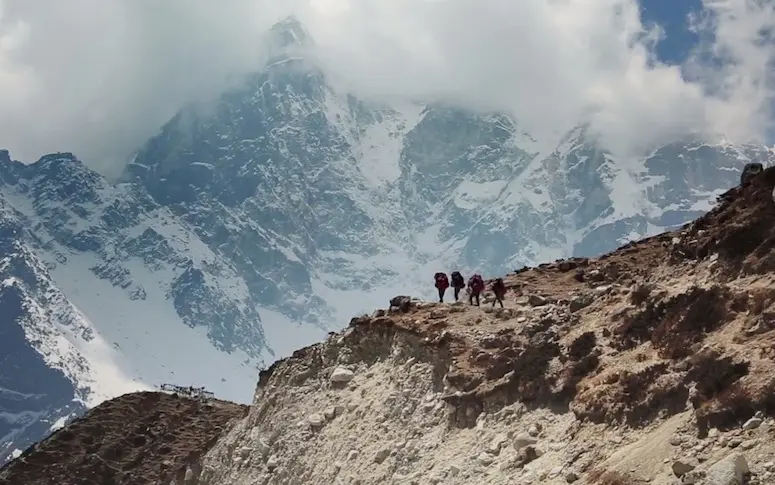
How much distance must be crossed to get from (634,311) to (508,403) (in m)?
3.44

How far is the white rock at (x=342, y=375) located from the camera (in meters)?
30.6

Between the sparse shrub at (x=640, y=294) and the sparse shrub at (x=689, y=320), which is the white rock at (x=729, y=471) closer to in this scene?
the sparse shrub at (x=689, y=320)

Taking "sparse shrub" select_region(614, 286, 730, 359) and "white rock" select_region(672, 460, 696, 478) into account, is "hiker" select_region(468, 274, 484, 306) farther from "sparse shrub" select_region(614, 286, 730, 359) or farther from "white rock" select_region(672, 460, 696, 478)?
"white rock" select_region(672, 460, 696, 478)

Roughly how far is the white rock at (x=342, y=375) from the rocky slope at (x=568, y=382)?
1.4 inches

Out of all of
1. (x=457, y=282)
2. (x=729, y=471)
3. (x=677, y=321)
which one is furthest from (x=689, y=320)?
(x=457, y=282)

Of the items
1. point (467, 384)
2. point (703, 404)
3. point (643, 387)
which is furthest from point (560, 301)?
point (703, 404)

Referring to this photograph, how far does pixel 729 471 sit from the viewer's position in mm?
13570

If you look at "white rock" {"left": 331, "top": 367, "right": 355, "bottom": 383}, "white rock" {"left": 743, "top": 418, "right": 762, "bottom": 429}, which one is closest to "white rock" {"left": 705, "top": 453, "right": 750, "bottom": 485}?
"white rock" {"left": 743, "top": 418, "right": 762, "bottom": 429}

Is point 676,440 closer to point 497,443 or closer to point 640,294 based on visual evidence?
point 497,443

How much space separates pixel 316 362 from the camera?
3356cm

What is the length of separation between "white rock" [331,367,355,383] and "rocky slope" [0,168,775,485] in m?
0.04

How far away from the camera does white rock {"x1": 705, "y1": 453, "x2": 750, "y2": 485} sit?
13.4 m

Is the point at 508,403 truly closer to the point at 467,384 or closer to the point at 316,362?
the point at 467,384

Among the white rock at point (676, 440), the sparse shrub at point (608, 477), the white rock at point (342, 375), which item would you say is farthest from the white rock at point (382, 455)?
the white rock at point (676, 440)
